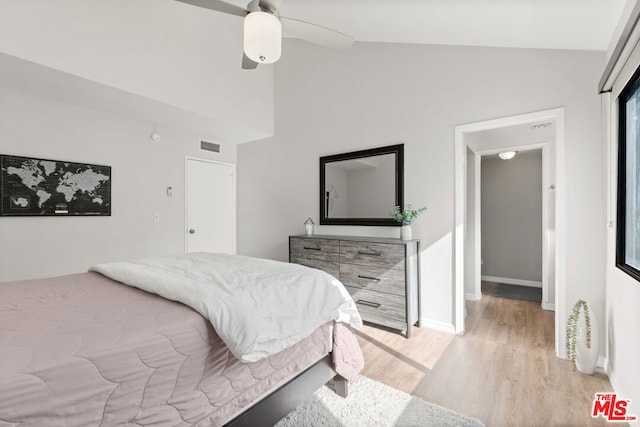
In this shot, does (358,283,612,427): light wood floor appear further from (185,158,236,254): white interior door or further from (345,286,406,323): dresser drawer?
(185,158,236,254): white interior door

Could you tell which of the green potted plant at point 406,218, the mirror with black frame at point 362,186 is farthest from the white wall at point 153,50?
the green potted plant at point 406,218

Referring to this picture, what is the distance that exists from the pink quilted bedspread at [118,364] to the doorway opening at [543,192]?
6.47 feet

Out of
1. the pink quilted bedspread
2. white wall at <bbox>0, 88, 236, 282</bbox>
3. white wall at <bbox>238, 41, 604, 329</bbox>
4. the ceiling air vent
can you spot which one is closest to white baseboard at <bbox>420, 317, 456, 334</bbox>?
white wall at <bbox>238, 41, 604, 329</bbox>

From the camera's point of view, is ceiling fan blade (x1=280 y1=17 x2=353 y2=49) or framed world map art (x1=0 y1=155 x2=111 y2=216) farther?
framed world map art (x1=0 y1=155 x2=111 y2=216)

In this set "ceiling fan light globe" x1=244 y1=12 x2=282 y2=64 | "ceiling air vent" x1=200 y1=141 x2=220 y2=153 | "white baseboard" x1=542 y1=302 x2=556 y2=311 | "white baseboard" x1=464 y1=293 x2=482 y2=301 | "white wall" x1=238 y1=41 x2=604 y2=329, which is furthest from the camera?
"ceiling air vent" x1=200 y1=141 x2=220 y2=153

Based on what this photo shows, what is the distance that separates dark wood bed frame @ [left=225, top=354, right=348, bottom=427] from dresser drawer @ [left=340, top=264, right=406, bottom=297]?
1.17m

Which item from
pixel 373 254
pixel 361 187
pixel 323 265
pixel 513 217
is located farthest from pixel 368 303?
pixel 513 217

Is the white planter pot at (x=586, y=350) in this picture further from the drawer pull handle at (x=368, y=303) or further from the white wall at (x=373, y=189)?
the white wall at (x=373, y=189)

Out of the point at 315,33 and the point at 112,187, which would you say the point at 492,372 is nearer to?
the point at 315,33

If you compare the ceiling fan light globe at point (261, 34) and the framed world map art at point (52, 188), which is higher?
the ceiling fan light globe at point (261, 34)

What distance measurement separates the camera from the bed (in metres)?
0.86

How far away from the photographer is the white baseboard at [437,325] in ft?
9.43

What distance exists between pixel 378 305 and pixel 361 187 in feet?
4.27

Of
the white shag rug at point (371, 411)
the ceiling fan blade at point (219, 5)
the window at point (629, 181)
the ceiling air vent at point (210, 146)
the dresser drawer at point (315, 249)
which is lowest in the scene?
the white shag rug at point (371, 411)
